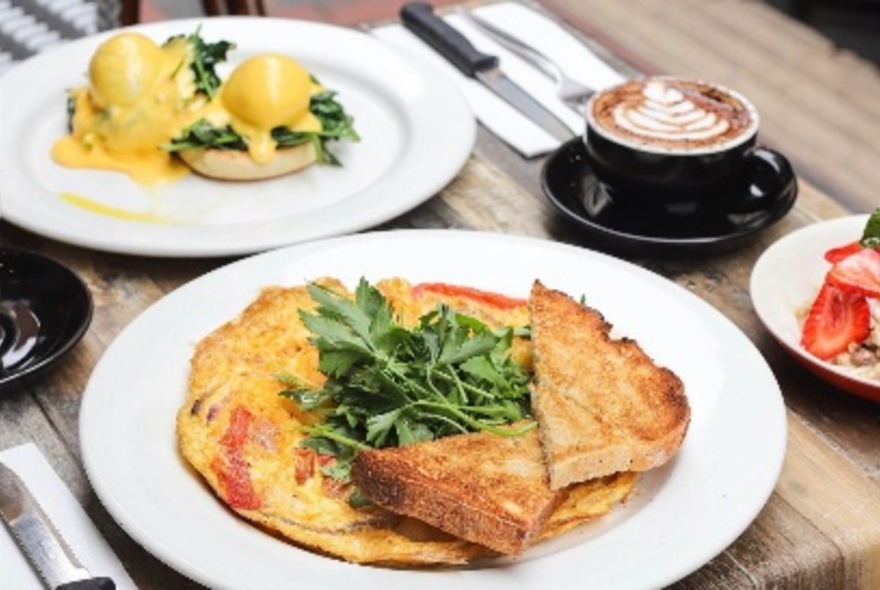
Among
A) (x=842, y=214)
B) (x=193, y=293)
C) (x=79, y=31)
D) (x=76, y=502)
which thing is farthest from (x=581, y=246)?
(x=79, y=31)

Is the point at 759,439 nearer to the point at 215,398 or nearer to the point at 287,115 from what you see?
the point at 215,398

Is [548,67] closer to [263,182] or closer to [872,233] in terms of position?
[263,182]

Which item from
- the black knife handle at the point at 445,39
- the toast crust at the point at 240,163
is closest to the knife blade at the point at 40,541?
the toast crust at the point at 240,163

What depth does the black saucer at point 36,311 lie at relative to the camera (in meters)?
1.69

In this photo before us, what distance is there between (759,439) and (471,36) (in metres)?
Result: 1.24

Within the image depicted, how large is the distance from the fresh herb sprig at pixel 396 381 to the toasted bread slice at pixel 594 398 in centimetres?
4

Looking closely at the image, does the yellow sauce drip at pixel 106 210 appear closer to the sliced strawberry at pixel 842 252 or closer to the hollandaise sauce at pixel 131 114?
the hollandaise sauce at pixel 131 114

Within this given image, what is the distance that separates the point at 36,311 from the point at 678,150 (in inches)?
32.9

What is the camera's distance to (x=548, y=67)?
238cm

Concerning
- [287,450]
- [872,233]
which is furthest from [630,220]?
[287,450]

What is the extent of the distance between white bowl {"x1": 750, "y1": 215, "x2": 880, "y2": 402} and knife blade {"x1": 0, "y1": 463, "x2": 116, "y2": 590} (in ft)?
2.64

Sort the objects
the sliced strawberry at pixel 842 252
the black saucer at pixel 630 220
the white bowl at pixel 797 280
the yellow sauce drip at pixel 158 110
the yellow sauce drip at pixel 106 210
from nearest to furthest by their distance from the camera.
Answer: the white bowl at pixel 797 280 → the sliced strawberry at pixel 842 252 → the black saucer at pixel 630 220 → the yellow sauce drip at pixel 106 210 → the yellow sauce drip at pixel 158 110

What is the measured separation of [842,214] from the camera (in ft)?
6.81

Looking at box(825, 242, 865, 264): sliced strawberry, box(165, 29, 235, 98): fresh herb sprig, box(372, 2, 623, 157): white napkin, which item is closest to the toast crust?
box(165, 29, 235, 98): fresh herb sprig
